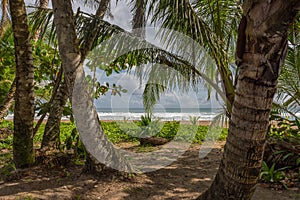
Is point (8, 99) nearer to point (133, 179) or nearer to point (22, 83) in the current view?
point (22, 83)

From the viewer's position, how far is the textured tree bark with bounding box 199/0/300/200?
1500 millimetres

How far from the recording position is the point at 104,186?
2.88 meters

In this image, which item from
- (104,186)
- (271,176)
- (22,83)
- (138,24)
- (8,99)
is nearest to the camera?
(104,186)

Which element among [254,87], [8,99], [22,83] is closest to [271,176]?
[254,87]

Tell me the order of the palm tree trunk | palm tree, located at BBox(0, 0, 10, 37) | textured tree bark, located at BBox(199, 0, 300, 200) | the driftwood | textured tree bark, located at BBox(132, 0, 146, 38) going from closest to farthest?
1. textured tree bark, located at BBox(199, 0, 300, 200)
2. the palm tree trunk
3. textured tree bark, located at BBox(132, 0, 146, 38)
4. palm tree, located at BBox(0, 0, 10, 37)
5. the driftwood

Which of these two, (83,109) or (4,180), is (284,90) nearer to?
(83,109)

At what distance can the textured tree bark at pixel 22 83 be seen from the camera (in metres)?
3.06

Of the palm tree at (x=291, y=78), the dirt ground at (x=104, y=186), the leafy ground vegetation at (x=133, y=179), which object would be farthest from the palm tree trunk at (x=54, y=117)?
the palm tree at (x=291, y=78)

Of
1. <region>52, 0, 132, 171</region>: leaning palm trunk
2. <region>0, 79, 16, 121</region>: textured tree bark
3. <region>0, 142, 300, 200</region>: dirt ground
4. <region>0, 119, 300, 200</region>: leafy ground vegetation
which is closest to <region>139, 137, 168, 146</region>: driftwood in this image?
<region>0, 119, 300, 200</region>: leafy ground vegetation

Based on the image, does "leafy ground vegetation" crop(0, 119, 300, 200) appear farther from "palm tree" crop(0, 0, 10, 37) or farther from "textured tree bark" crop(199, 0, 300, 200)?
"palm tree" crop(0, 0, 10, 37)

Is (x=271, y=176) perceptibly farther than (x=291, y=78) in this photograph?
No

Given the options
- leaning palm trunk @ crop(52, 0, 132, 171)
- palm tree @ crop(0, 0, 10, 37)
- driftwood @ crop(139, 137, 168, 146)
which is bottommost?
driftwood @ crop(139, 137, 168, 146)

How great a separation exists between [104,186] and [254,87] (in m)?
1.99

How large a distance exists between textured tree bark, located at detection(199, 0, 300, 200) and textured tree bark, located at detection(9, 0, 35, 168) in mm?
2396
